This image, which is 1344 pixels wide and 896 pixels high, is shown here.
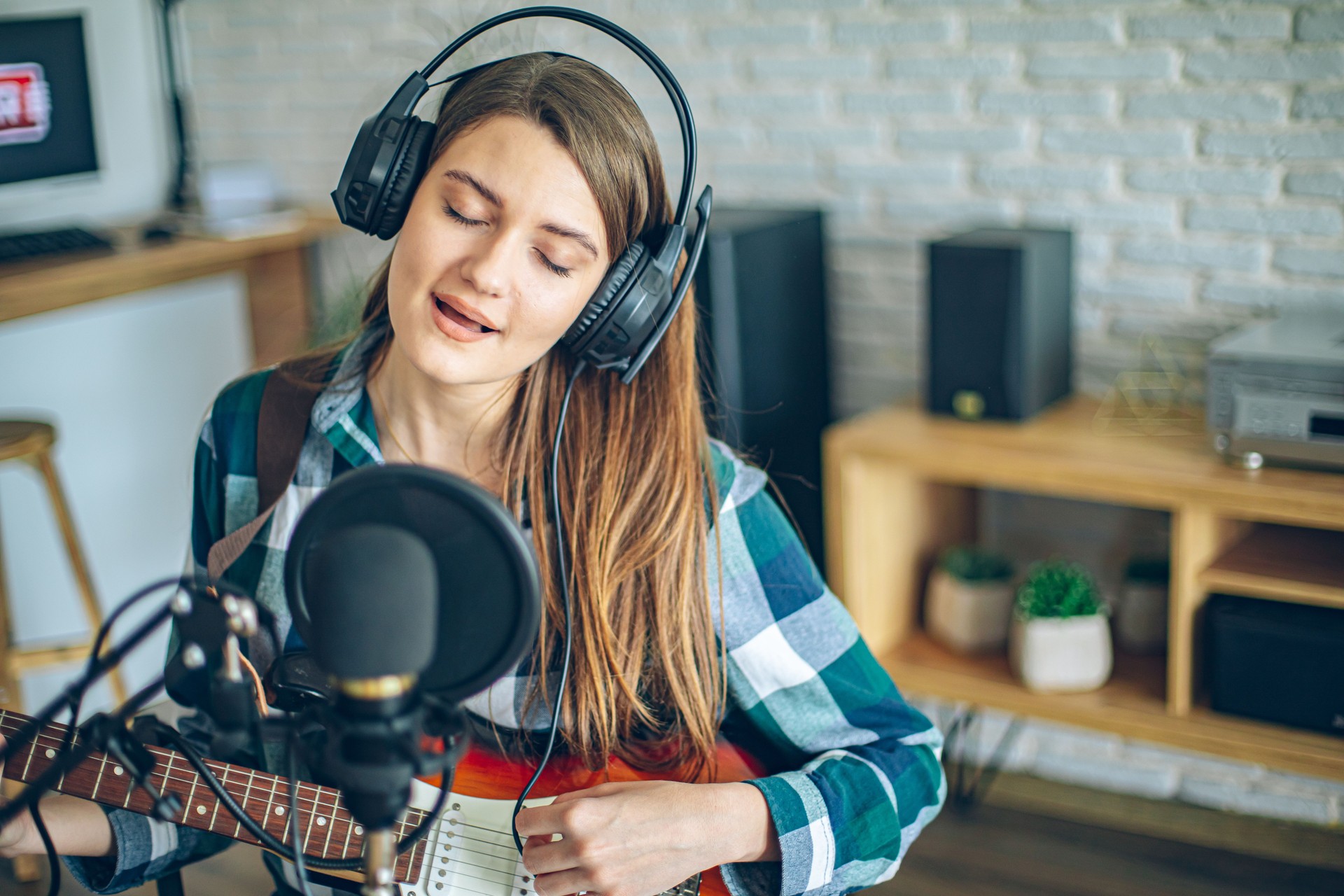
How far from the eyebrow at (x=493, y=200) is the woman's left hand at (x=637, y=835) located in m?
0.47

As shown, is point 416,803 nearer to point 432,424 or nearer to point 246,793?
point 246,793

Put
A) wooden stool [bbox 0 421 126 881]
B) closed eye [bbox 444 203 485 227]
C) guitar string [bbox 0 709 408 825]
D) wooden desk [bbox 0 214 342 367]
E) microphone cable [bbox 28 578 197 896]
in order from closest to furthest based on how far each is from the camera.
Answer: microphone cable [bbox 28 578 197 896] → guitar string [bbox 0 709 408 825] → closed eye [bbox 444 203 485 227] → wooden stool [bbox 0 421 126 881] → wooden desk [bbox 0 214 342 367]

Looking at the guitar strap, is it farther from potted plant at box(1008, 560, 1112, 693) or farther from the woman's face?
potted plant at box(1008, 560, 1112, 693)

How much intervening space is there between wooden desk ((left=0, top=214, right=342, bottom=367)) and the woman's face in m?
0.98

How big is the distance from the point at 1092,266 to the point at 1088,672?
738 mm

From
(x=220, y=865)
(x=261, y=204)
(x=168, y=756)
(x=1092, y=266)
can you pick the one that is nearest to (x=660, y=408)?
(x=168, y=756)

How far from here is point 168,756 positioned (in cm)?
97

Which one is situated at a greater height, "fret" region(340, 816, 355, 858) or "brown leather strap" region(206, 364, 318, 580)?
"brown leather strap" region(206, 364, 318, 580)

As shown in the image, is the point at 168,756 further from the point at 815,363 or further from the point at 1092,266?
the point at 1092,266

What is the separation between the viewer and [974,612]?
7.12 feet

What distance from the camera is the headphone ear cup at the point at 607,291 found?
3.45 ft

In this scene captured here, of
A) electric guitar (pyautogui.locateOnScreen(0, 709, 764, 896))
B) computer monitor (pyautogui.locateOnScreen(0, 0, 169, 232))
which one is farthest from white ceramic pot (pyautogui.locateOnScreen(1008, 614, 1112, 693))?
computer monitor (pyautogui.locateOnScreen(0, 0, 169, 232))

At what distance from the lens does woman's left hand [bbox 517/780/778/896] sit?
95 cm

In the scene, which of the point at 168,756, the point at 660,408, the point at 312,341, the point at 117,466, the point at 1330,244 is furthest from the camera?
the point at 117,466
